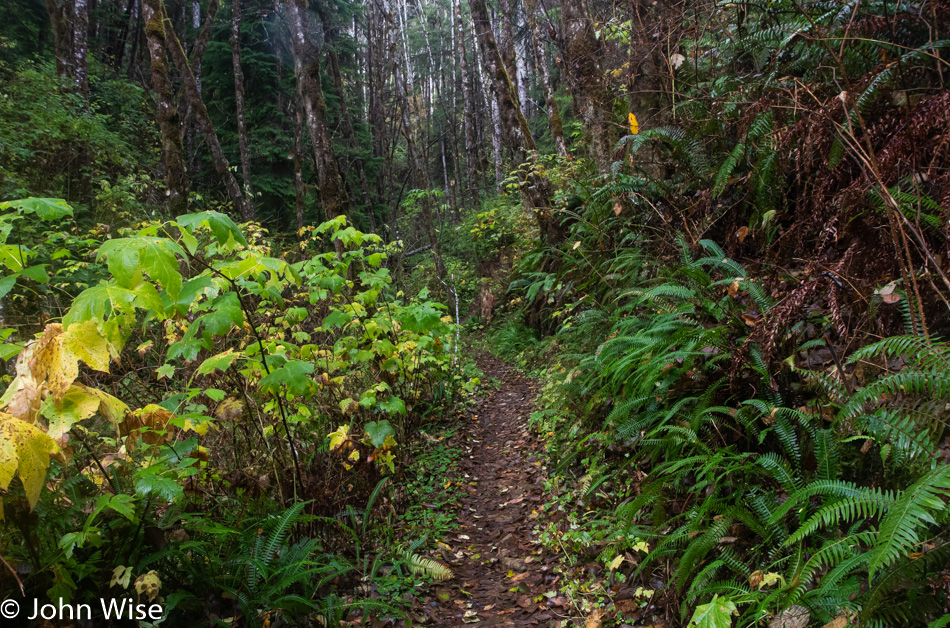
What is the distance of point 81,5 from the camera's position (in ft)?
38.7

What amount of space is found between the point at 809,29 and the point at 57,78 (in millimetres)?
13955

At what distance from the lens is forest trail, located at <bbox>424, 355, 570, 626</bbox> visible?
3.11m

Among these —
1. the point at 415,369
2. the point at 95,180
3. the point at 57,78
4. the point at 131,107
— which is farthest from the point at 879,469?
the point at 131,107

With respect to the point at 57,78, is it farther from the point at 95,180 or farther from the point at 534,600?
the point at 534,600

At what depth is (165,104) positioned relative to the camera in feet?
24.0

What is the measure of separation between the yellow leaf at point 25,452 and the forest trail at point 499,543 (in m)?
2.46

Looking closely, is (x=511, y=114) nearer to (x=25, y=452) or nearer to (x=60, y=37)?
(x=25, y=452)

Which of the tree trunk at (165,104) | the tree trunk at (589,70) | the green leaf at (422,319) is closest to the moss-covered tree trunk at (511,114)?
the tree trunk at (589,70)

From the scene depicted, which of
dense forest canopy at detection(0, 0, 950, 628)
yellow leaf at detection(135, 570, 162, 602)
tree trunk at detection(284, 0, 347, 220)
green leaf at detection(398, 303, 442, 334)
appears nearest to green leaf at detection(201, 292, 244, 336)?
dense forest canopy at detection(0, 0, 950, 628)

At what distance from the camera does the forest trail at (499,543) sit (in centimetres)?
311

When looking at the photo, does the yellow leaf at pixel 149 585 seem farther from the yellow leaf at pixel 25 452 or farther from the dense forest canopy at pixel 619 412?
the yellow leaf at pixel 25 452

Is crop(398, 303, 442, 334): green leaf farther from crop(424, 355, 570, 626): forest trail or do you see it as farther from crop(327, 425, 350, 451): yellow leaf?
crop(424, 355, 570, 626): forest trail

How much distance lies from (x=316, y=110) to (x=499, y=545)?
22.8ft

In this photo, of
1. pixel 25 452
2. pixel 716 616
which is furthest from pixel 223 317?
pixel 716 616
